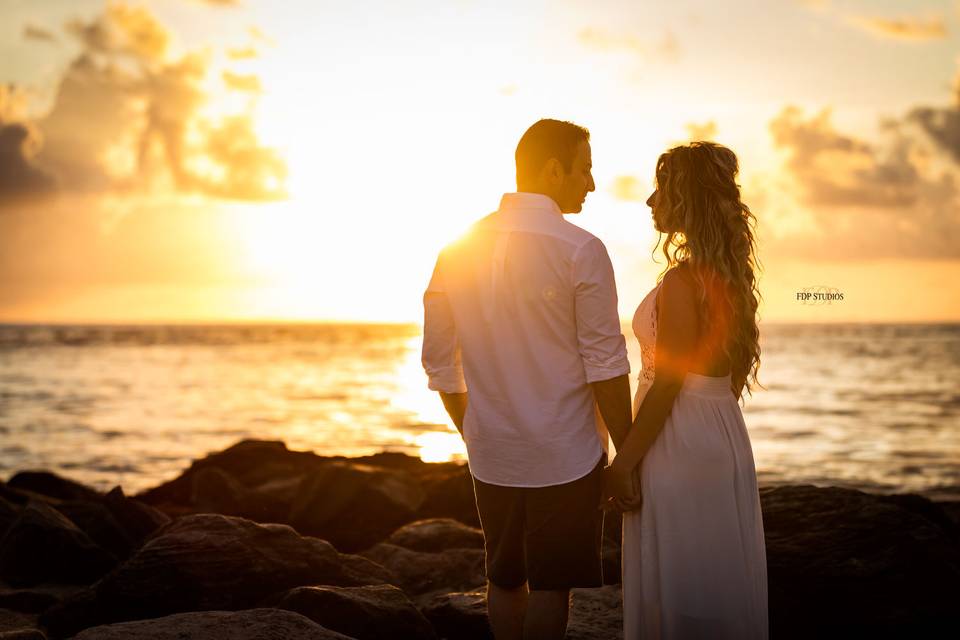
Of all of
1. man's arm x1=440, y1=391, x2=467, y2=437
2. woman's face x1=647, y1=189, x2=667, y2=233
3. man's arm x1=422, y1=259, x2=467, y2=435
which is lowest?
man's arm x1=440, y1=391, x2=467, y2=437

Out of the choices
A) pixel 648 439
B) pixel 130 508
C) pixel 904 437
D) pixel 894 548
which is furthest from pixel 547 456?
pixel 904 437

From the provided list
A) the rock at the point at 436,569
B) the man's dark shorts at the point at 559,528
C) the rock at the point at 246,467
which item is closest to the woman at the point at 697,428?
the man's dark shorts at the point at 559,528

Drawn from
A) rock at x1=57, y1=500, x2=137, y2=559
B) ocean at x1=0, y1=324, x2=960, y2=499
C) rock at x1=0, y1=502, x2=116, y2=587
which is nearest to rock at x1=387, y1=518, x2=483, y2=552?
rock at x1=57, y1=500, x2=137, y2=559

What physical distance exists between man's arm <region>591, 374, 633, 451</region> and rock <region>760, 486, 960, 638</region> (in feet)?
10.4

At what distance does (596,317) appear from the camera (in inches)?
147

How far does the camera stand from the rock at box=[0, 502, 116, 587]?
786 centimetres

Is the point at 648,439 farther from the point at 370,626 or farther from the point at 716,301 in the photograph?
the point at 370,626

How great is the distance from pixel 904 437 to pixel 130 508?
20585mm

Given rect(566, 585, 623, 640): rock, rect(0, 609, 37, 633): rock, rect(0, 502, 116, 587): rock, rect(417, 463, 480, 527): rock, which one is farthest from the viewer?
rect(417, 463, 480, 527): rock

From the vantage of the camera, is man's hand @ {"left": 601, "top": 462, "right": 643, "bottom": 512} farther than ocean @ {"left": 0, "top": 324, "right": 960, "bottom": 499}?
No

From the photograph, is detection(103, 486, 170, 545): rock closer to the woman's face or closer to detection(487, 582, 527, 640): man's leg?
detection(487, 582, 527, 640): man's leg

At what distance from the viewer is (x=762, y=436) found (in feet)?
75.5

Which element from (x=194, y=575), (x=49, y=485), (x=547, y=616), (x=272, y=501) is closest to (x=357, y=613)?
(x=194, y=575)

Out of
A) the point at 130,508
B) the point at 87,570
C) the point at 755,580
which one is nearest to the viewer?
the point at 755,580
